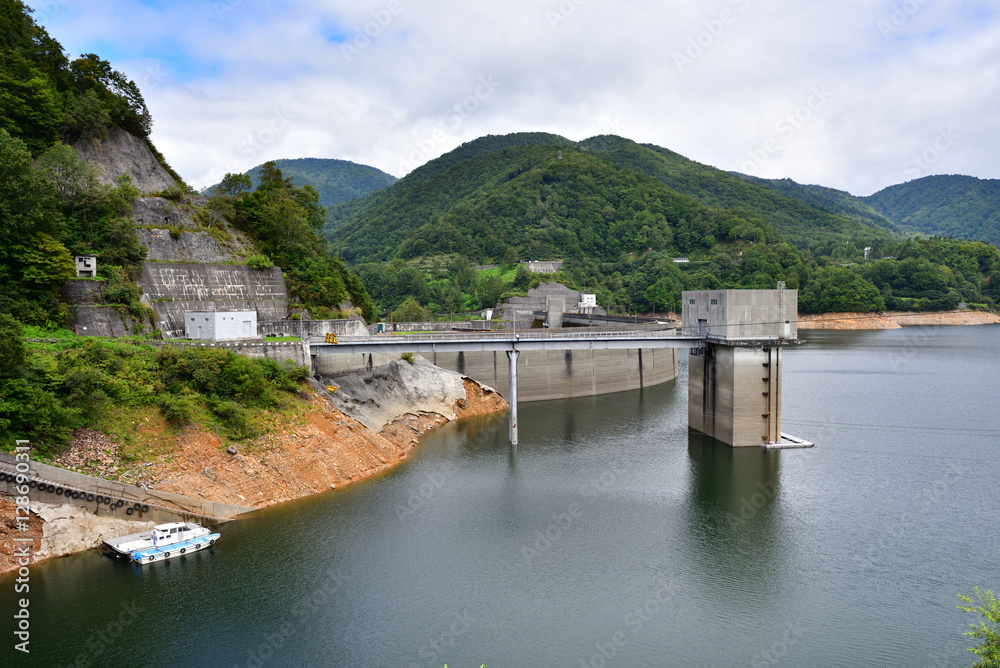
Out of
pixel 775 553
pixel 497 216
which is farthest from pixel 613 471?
pixel 497 216

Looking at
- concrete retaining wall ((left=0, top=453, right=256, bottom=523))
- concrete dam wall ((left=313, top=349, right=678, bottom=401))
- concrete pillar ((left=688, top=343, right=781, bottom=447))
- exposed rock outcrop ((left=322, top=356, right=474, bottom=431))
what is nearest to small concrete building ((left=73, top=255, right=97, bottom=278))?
exposed rock outcrop ((left=322, top=356, right=474, bottom=431))

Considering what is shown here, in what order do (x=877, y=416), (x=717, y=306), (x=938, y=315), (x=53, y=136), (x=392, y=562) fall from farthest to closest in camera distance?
(x=938, y=315)
(x=877, y=416)
(x=53, y=136)
(x=717, y=306)
(x=392, y=562)

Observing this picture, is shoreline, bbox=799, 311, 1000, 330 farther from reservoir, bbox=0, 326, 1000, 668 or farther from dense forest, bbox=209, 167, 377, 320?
dense forest, bbox=209, 167, 377, 320

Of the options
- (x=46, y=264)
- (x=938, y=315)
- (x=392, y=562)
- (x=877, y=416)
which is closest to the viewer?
(x=392, y=562)

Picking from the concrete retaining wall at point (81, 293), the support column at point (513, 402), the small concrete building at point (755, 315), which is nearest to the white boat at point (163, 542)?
the concrete retaining wall at point (81, 293)

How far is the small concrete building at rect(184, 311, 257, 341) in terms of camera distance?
143ft

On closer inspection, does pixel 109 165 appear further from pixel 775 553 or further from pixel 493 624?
pixel 775 553

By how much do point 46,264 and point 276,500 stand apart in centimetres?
→ 2239

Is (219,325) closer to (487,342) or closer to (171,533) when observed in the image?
(171,533)

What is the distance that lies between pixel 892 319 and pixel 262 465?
505ft

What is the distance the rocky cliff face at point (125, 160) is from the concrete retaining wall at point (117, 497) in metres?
31.8

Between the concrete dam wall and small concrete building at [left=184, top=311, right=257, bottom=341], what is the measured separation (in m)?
13.3

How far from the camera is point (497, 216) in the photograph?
6850 inches

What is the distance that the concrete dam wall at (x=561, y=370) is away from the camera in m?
62.7
